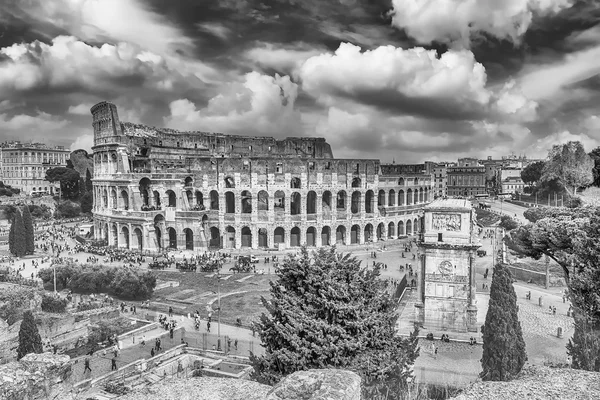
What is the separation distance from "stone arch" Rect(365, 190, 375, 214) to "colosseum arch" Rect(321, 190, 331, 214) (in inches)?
202

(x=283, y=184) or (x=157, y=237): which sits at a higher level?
(x=283, y=184)

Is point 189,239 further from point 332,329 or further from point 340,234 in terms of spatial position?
point 332,329

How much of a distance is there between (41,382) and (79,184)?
9860 centimetres

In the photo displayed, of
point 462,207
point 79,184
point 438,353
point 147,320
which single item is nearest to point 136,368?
point 147,320

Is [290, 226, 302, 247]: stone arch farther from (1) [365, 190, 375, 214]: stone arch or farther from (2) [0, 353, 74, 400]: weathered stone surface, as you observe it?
(2) [0, 353, 74, 400]: weathered stone surface

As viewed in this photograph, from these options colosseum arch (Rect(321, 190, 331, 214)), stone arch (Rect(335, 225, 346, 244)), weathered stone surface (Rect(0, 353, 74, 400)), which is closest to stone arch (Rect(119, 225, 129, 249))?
colosseum arch (Rect(321, 190, 331, 214))

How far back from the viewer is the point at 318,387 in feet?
22.9

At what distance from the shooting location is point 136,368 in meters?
21.3

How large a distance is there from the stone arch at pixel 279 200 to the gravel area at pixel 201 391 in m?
46.5

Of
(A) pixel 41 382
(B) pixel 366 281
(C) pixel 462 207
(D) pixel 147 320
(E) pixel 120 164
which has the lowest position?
(D) pixel 147 320

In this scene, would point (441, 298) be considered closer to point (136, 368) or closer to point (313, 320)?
point (313, 320)

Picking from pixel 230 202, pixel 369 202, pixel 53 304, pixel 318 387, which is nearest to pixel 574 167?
pixel 369 202

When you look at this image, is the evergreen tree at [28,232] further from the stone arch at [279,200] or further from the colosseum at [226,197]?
the stone arch at [279,200]

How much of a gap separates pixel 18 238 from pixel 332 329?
48.0 meters
